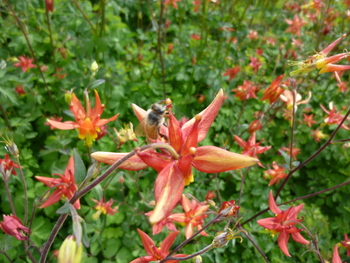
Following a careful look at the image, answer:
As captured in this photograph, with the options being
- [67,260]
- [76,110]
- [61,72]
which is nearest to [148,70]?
[61,72]

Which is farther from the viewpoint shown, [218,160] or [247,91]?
[247,91]

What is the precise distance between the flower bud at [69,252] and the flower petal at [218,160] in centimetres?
43

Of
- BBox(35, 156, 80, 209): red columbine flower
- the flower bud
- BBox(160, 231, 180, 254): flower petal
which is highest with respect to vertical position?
the flower bud

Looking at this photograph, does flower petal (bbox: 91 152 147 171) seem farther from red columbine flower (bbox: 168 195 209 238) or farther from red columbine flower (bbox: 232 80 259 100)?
red columbine flower (bbox: 232 80 259 100)

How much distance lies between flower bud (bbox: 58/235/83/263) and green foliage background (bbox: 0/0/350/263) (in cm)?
91

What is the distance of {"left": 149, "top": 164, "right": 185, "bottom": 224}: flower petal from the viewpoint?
2.54ft

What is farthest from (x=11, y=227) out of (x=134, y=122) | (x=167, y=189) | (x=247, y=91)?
(x=247, y=91)

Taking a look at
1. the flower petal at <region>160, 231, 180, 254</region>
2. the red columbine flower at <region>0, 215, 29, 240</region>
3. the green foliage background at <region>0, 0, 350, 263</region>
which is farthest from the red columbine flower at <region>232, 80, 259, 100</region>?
the red columbine flower at <region>0, 215, 29, 240</region>

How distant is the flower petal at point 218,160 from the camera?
0.81 meters

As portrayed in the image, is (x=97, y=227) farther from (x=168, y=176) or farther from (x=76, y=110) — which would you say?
(x=168, y=176)

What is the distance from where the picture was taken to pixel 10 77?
1.97 metres

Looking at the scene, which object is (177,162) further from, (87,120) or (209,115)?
(87,120)

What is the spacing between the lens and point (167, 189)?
823 millimetres

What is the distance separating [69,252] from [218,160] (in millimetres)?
507
